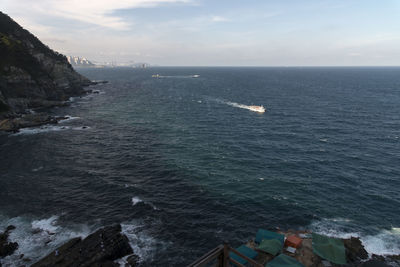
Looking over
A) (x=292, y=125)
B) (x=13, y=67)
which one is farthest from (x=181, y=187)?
(x=13, y=67)

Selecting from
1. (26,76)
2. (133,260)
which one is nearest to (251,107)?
(133,260)

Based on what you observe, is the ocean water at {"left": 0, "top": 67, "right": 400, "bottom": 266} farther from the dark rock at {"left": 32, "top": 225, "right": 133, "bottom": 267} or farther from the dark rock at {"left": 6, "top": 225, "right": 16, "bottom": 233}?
the dark rock at {"left": 32, "top": 225, "right": 133, "bottom": 267}

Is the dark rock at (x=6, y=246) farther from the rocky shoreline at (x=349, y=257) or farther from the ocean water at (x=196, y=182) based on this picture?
the rocky shoreline at (x=349, y=257)

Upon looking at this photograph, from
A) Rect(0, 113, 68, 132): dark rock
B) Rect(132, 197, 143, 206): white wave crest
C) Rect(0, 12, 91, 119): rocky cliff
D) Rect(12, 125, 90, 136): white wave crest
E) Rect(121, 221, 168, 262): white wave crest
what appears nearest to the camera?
Rect(121, 221, 168, 262): white wave crest

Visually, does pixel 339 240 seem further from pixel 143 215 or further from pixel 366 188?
pixel 143 215

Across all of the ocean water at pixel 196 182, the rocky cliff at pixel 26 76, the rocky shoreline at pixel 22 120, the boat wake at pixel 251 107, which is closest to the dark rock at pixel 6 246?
the ocean water at pixel 196 182

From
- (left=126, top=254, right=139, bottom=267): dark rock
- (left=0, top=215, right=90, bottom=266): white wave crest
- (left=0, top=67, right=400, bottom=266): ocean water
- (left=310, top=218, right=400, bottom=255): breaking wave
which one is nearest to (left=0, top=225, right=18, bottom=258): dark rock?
(left=0, top=215, right=90, bottom=266): white wave crest
